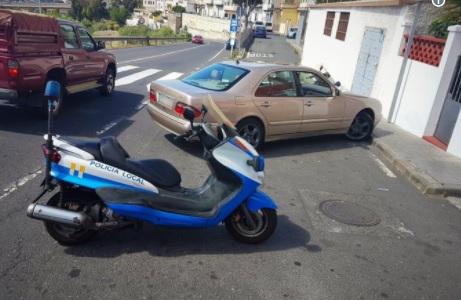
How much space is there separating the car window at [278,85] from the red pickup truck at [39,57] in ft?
13.4

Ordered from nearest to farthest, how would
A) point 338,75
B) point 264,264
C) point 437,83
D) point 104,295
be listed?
point 104,295, point 264,264, point 437,83, point 338,75

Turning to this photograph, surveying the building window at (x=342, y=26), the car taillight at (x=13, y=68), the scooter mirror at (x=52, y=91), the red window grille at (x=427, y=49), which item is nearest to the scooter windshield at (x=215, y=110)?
the scooter mirror at (x=52, y=91)

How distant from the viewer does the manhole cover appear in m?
4.66

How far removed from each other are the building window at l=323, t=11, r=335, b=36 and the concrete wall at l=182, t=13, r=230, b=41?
6135 centimetres

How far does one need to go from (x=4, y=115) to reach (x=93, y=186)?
17.6 feet

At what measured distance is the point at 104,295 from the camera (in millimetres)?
2930

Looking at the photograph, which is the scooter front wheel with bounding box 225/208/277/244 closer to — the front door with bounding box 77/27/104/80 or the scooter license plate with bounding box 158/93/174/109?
the scooter license plate with bounding box 158/93/174/109

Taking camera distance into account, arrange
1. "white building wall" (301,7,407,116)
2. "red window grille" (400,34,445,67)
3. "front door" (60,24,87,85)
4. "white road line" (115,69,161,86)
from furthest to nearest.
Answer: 1. "white road line" (115,69,161,86)
2. "white building wall" (301,7,407,116)
3. "red window grille" (400,34,445,67)
4. "front door" (60,24,87,85)

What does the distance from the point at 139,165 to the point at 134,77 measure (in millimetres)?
11580

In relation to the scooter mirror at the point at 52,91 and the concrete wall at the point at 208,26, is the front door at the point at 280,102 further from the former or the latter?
the concrete wall at the point at 208,26

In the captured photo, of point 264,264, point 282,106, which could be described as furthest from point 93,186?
point 282,106

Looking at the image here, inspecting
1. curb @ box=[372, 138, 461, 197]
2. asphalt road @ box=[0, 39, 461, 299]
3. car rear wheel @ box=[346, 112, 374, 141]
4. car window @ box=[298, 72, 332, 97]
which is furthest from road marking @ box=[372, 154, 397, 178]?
car window @ box=[298, 72, 332, 97]

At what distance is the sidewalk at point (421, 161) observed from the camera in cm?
596

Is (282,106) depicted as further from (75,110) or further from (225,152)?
(75,110)
